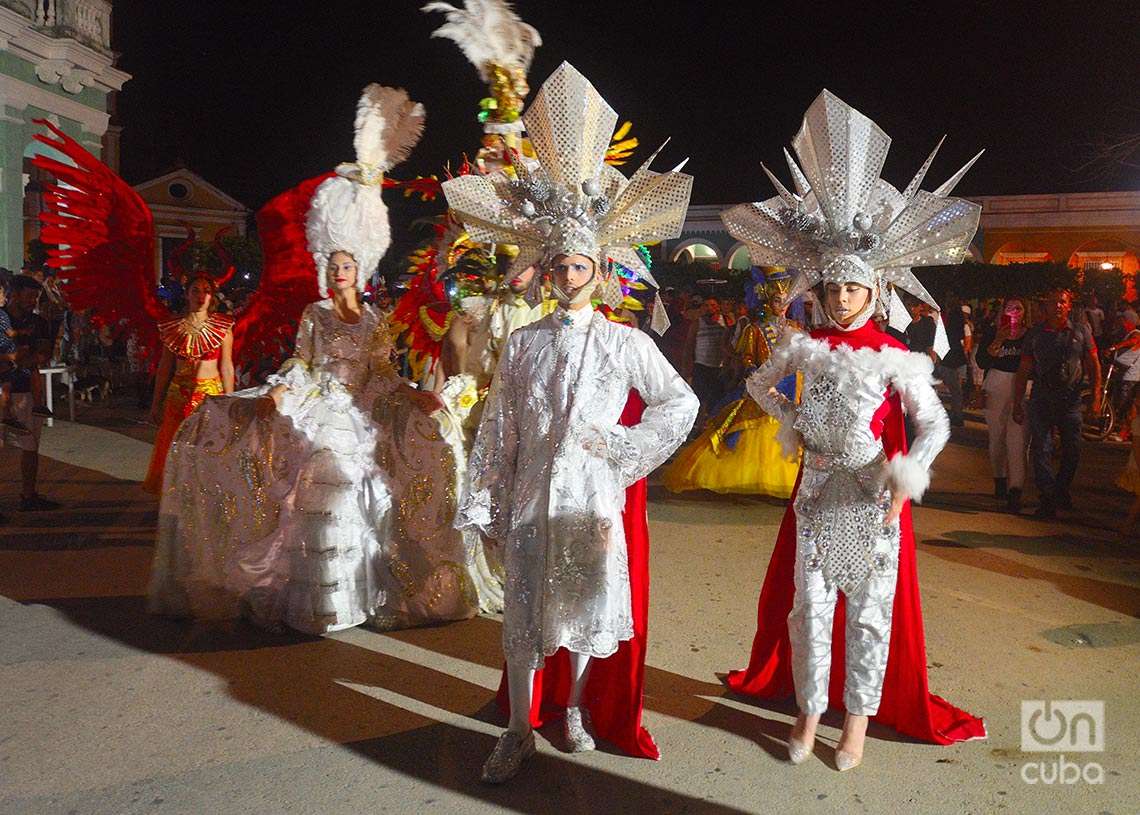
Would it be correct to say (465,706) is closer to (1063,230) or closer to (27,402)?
(27,402)

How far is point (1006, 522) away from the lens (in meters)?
8.12

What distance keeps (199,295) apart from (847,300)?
449 centimetres

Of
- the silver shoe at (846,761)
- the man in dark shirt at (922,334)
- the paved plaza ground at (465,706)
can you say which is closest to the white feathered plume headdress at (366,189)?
the paved plaza ground at (465,706)

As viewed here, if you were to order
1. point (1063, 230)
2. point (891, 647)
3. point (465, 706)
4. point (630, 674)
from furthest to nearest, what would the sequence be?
point (1063, 230) < point (465, 706) < point (891, 647) < point (630, 674)

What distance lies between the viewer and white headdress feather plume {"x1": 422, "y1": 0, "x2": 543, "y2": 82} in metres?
5.29

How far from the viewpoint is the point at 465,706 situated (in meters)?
4.26

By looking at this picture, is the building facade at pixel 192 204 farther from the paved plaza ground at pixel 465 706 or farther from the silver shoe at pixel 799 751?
the silver shoe at pixel 799 751

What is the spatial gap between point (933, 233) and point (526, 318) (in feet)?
7.59

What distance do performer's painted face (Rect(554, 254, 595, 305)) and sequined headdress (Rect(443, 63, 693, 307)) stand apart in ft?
0.09

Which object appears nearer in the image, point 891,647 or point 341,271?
point 891,647

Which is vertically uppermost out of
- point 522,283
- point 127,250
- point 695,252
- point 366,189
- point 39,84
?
point 39,84

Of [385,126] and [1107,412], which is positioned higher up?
[385,126]

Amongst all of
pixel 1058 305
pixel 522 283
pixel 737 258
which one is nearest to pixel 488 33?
pixel 522 283

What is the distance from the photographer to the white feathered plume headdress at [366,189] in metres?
5.16
